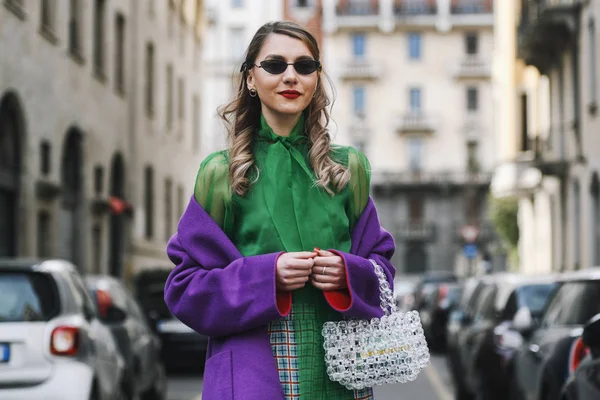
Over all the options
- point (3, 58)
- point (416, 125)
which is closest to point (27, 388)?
point (3, 58)

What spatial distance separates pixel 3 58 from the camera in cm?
1972

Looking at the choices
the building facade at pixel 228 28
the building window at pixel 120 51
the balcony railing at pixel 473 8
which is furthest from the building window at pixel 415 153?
the building window at pixel 120 51

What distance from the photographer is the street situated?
1622 cm

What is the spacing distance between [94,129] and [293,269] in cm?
2487

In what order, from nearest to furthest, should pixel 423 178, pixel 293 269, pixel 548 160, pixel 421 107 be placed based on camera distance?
pixel 293 269 < pixel 548 160 < pixel 423 178 < pixel 421 107

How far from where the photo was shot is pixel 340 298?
339cm

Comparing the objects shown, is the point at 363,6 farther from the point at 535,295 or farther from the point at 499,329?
the point at 499,329

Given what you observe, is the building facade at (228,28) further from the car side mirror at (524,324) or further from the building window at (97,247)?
the car side mirror at (524,324)

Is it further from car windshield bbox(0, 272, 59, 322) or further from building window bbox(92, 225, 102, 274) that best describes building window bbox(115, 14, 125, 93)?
car windshield bbox(0, 272, 59, 322)

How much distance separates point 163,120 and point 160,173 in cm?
173

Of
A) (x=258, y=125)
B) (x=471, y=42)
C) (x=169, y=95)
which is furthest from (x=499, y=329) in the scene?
(x=471, y=42)

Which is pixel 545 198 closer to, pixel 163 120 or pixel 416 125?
pixel 163 120

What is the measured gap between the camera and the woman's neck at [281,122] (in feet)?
11.9

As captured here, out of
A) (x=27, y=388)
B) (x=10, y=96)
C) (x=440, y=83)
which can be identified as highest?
(x=440, y=83)
